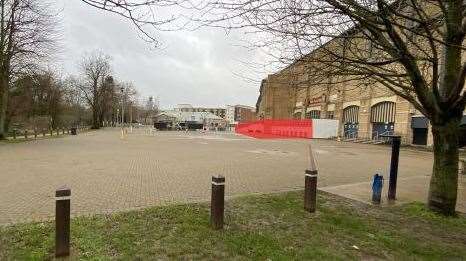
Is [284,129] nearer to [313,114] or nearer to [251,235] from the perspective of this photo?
[313,114]

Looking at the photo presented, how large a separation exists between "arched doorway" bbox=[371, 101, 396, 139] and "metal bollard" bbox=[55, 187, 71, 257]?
4155 centimetres

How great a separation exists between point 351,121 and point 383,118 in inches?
338

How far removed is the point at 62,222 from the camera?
5.35 m

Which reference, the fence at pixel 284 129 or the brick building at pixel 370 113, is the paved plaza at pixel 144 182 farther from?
the fence at pixel 284 129

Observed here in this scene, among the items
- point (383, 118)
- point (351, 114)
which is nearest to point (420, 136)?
point (383, 118)

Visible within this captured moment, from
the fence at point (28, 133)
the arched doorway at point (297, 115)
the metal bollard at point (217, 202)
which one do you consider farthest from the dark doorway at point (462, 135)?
the arched doorway at point (297, 115)

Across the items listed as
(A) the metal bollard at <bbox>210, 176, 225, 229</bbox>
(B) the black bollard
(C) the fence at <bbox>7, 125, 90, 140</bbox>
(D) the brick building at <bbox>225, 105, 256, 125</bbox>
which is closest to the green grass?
(A) the metal bollard at <bbox>210, 176, 225, 229</bbox>

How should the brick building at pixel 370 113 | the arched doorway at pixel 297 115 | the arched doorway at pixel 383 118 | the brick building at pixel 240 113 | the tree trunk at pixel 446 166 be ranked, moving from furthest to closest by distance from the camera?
the brick building at pixel 240 113, the arched doorway at pixel 297 115, the arched doorway at pixel 383 118, the brick building at pixel 370 113, the tree trunk at pixel 446 166

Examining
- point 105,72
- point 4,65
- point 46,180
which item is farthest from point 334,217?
point 105,72

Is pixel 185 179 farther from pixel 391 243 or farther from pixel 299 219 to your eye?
pixel 391 243

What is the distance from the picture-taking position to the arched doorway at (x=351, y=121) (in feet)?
172

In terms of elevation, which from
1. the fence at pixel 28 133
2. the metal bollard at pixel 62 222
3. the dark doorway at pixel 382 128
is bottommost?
the fence at pixel 28 133

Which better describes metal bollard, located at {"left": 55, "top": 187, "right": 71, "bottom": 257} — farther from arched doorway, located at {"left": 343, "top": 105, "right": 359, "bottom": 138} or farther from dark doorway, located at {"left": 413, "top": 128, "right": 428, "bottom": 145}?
arched doorway, located at {"left": 343, "top": 105, "right": 359, "bottom": 138}

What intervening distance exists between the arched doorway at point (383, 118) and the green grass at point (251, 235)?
36.9 m
